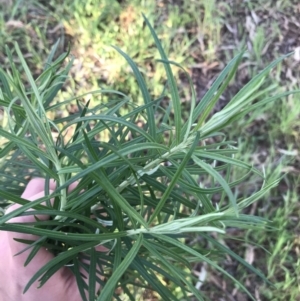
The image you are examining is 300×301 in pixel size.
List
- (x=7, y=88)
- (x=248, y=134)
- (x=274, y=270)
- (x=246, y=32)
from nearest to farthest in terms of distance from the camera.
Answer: (x=7, y=88) → (x=274, y=270) → (x=248, y=134) → (x=246, y=32)

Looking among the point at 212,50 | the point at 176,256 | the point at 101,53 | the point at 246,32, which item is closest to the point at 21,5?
the point at 101,53

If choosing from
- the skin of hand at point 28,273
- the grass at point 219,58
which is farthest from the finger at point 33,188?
the grass at point 219,58

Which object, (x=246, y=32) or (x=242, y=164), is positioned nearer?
(x=242, y=164)

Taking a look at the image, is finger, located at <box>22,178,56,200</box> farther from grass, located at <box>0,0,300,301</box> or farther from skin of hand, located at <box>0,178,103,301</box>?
grass, located at <box>0,0,300,301</box>

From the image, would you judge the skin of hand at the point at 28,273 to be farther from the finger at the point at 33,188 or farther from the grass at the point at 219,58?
the grass at the point at 219,58

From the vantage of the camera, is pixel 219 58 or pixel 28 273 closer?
pixel 28 273

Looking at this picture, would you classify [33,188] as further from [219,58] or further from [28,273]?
[219,58]

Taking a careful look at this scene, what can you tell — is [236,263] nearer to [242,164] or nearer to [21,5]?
[242,164]

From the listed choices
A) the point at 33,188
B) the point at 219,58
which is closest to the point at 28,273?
the point at 33,188
